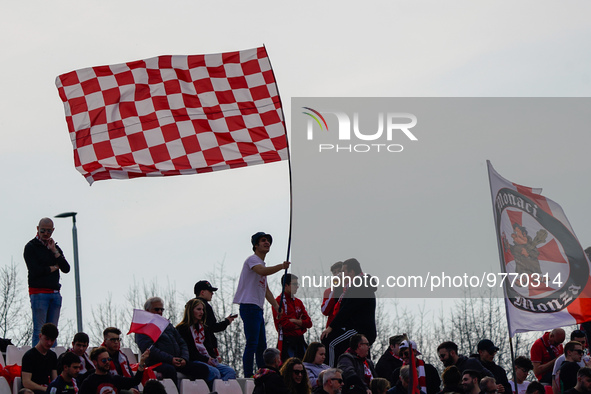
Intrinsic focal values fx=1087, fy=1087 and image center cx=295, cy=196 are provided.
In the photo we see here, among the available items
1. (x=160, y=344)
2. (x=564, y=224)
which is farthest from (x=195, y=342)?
(x=564, y=224)

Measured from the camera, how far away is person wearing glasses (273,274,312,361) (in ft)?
50.1

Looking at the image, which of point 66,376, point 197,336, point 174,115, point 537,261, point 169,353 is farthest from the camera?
point 174,115

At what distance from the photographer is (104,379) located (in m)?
12.6

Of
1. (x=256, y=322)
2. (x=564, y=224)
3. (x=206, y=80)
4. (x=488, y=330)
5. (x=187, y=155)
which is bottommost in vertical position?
(x=488, y=330)

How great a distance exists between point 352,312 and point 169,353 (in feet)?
8.42

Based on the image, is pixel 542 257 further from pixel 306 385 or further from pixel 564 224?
pixel 306 385

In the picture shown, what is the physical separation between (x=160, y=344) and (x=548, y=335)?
623 centimetres

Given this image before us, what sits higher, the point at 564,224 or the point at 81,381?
the point at 564,224

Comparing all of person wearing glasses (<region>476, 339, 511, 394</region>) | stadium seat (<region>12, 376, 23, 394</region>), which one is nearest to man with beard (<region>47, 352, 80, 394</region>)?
stadium seat (<region>12, 376, 23, 394</region>)

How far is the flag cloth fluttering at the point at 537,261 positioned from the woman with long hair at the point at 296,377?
2883mm

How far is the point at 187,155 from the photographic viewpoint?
1633 cm

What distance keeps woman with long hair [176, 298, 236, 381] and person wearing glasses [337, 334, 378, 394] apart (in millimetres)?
1679

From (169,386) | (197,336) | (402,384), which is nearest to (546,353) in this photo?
(402,384)

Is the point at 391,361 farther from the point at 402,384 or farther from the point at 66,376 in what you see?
the point at 66,376
